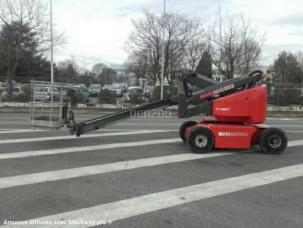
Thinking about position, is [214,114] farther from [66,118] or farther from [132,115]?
[66,118]

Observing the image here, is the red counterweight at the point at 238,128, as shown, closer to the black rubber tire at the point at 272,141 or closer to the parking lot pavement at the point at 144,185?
the black rubber tire at the point at 272,141

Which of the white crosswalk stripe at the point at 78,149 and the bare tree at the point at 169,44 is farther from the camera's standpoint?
the bare tree at the point at 169,44

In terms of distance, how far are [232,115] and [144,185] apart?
3.31 metres

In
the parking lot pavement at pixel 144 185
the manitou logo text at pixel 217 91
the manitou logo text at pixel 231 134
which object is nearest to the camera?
the parking lot pavement at pixel 144 185

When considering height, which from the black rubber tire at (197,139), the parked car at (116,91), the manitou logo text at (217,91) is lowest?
the black rubber tire at (197,139)

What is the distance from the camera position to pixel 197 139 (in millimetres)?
8719

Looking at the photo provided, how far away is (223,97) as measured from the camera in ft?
28.7

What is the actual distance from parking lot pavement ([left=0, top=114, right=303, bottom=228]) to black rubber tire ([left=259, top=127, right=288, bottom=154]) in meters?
0.16

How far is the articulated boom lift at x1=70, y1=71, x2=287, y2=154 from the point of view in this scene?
8578mm

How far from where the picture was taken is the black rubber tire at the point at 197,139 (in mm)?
8643

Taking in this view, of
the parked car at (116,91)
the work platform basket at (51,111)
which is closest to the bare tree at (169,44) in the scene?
the parked car at (116,91)

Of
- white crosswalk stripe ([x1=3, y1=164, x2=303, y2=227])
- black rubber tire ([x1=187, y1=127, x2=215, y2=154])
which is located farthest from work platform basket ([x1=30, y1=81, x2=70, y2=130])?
white crosswalk stripe ([x1=3, y1=164, x2=303, y2=227])

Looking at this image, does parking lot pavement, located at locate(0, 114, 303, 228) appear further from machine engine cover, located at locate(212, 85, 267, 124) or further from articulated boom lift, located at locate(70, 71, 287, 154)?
machine engine cover, located at locate(212, 85, 267, 124)

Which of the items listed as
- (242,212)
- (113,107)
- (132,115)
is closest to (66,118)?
(132,115)
